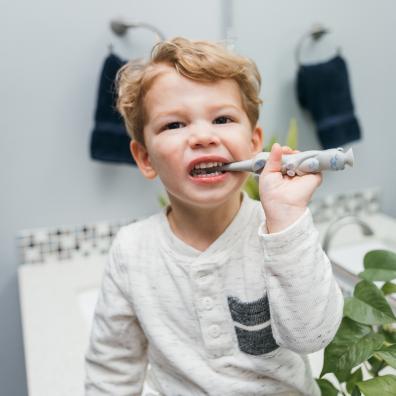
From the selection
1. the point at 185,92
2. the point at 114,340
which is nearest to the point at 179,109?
the point at 185,92

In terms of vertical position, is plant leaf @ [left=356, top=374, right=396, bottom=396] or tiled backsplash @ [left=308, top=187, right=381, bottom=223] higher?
tiled backsplash @ [left=308, top=187, right=381, bottom=223]

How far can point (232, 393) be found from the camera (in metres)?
0.66

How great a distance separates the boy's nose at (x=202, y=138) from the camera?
60 cm

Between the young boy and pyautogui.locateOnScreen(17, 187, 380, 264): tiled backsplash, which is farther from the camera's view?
pyautogui.locateOnScreen(17, 187, 380, 264): tiled backsplash

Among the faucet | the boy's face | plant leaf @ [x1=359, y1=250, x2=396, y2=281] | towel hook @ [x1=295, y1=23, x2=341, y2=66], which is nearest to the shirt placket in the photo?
the boy's face

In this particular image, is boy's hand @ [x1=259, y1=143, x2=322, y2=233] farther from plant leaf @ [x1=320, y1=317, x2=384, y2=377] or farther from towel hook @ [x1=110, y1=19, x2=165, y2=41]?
towel hook @ [x1=110, y1=19, x2=165, y2=41]

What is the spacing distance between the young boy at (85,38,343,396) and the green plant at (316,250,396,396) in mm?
60

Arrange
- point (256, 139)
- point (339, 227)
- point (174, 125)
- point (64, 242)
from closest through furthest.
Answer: point (174, 125), point (256, 139), point (339, 227), point (64, 242)

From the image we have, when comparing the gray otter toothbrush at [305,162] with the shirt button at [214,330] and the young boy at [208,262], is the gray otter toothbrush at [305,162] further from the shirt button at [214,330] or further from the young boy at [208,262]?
the shirt button at [214,330]

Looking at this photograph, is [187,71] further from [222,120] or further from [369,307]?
[369,307]

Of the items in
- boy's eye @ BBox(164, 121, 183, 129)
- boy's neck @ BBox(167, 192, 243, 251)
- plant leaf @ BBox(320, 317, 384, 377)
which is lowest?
plant leaf @ BBox(320, 317, 384, 377)

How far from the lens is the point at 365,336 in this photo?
24.4 inches

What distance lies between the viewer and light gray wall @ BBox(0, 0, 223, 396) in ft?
4.02

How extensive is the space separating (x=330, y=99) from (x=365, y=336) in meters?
0.86
